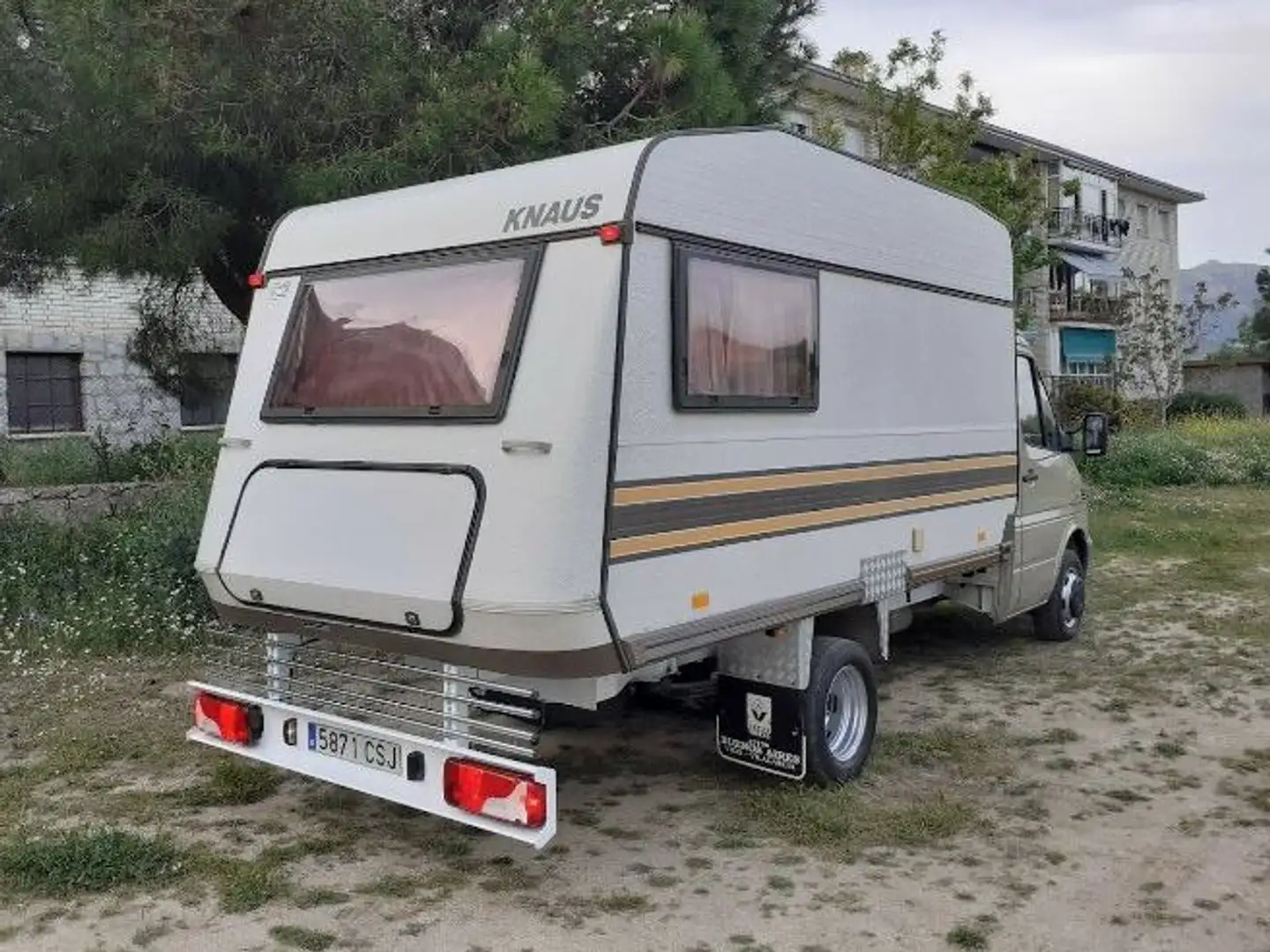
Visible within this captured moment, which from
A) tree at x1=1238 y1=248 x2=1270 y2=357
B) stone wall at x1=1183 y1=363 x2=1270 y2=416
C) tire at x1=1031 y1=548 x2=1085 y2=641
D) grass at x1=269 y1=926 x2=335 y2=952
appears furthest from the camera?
tree at x1=1238 y1=248 x2=1270 y2=357

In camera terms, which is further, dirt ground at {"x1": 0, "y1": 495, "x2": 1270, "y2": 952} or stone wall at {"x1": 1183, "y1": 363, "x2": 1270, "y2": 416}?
stone wall at {"x1": 1183, "y1": 363, "x2": 1270, "y2": 416}

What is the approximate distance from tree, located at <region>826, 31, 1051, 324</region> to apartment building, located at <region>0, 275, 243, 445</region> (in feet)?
33.5

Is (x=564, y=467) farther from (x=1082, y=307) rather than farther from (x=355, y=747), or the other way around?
(x=1082, y=307)

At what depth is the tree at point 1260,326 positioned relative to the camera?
5634cm

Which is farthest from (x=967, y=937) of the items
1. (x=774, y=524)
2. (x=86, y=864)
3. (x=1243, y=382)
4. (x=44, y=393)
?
(x=1243, y=382)

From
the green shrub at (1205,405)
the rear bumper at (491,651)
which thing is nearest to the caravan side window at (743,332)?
the rear bumper at (491,651)

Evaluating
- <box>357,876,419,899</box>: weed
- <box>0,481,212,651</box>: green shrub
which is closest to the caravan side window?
<box>357,876,419,899</box>: weed

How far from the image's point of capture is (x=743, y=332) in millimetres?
4645

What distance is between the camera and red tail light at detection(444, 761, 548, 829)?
3869mm

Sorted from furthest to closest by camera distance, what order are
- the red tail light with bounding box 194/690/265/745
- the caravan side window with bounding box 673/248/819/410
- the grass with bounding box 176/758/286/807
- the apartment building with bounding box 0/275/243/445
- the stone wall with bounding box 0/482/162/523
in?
the apartment building with bounding box 0/275/243/445, the stone wall with bounding box 0/482/162/523, the grass with bounding box 176/758/286/807, the red tail light with bounding box 194/690/265/745, the caravan side window with bounding box 673/248/819/410

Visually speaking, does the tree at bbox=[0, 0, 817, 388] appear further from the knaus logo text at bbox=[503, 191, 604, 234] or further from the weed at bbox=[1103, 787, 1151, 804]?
the weed at bbox=[1103, 787, 1151, 804]

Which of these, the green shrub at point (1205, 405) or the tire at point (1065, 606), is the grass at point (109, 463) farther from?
the green shrub at point (1205, 405)

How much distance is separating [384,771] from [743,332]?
6.99 ft

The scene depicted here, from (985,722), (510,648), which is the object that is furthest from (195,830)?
(985,722)
